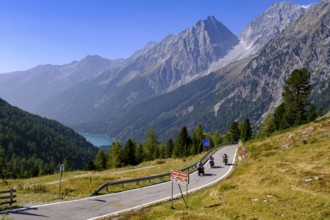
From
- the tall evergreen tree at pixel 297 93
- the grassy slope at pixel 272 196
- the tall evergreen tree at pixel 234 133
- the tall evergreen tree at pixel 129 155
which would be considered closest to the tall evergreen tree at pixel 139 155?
the tall evergreen tree at pixel 129 155

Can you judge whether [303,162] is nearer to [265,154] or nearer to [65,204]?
[265,154]

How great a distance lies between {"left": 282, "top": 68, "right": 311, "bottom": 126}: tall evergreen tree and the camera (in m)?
80.5

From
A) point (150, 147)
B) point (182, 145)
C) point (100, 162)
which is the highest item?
point (150, 147)

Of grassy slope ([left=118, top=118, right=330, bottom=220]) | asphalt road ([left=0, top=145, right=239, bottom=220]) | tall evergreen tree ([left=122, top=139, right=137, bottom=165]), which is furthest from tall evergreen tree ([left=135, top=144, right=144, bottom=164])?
grassy slope ([left=118, top=118, right=330, bottom=220])

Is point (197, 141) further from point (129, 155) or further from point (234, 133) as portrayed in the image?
point (129, 155)

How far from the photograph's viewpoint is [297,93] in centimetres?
8412

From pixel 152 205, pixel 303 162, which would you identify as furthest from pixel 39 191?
pixel 303 162

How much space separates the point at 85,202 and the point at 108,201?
2155 millimetres

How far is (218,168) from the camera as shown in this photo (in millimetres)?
53000

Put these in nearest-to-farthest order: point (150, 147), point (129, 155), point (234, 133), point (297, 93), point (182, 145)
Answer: point (297, 93) → point (129, 155) → point (182, 145) → point (150, 147) → point (234, 133)

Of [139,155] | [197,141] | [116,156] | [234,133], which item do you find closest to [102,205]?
[116,156]

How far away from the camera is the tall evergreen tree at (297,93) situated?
80481 mm

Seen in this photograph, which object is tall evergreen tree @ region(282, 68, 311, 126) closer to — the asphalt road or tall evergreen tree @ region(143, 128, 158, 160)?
tall evergreen tree @ region(143, 128, 158, 160)

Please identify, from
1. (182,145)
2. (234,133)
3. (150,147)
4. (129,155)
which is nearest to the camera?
(129,155)
